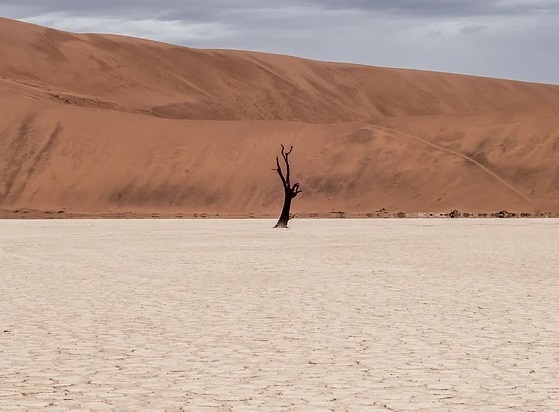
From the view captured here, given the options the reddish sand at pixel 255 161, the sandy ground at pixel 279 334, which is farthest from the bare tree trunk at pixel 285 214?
the reddish sand at pixel 255 161

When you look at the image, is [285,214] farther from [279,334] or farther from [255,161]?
[279,334]

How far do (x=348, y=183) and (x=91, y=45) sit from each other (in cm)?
6153

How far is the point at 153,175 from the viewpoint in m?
75.8

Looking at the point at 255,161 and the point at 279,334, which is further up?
the point at 255,161

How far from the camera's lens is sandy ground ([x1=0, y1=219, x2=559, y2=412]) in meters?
7.89

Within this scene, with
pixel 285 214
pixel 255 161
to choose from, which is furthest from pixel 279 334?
pixel 255 161

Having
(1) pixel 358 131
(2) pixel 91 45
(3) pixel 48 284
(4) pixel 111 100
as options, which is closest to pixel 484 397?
(3) pixel 48 284

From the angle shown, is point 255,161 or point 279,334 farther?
point 255,161

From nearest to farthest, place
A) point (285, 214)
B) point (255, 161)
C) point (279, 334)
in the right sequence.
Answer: point (279, 334) → point (285, 214) → point (255, 161)

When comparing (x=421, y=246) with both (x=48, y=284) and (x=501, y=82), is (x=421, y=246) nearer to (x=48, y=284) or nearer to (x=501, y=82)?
(x=48, y=284)

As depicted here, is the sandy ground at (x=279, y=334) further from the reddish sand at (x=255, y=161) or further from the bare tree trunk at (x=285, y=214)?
the reddish sand at (x=255, y=161)

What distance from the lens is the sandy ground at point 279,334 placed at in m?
7.89

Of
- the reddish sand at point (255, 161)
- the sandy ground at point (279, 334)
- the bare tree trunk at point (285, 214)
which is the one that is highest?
the reddish sand at point (255, 161)

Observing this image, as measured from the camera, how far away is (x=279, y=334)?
11.4 metres
